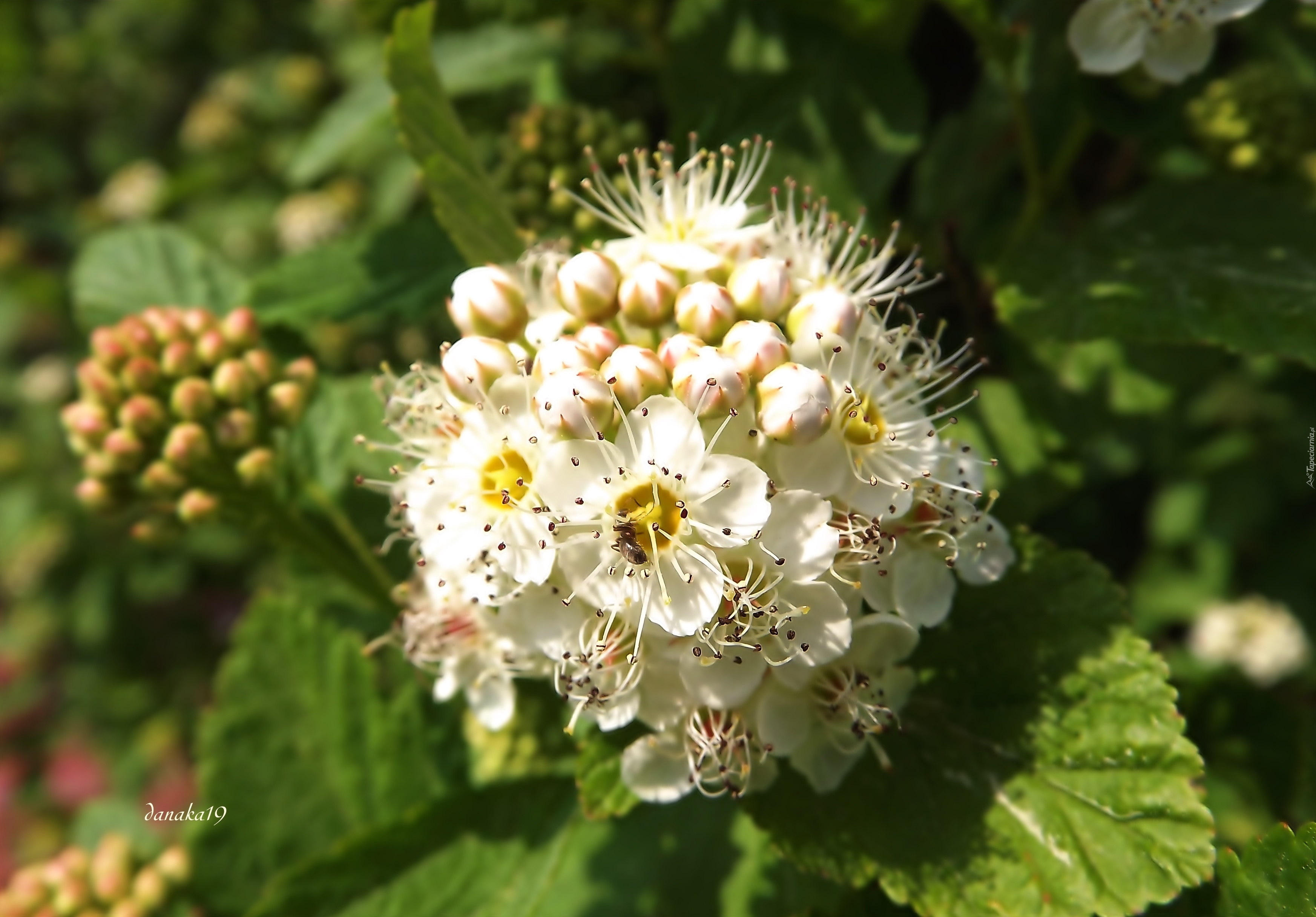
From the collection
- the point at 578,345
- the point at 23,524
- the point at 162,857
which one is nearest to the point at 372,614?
the point at 162,857

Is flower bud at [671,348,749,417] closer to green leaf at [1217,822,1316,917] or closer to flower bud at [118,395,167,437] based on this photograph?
green leaf at [1217,822,1316,917]

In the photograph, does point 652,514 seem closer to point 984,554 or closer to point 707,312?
point 707,312

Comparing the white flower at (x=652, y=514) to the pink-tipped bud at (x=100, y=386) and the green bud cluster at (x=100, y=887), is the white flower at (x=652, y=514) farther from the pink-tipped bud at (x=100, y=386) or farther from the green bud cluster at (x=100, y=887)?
the green bud cluster at (x=100, y=887)

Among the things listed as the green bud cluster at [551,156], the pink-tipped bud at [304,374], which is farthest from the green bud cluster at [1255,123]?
the pink-tipped bud at [304,374]

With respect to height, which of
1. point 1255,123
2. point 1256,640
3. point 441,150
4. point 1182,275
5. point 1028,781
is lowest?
point 1256,640

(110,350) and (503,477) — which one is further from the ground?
(110,350)

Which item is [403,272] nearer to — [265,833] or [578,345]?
[578,345]

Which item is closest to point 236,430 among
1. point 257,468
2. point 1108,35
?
point 257,468
